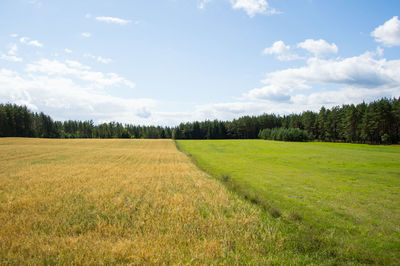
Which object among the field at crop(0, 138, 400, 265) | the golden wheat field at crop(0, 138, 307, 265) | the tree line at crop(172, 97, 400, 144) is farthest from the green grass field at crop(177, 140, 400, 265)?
the tree line at crop(172, 97, 400, 144)

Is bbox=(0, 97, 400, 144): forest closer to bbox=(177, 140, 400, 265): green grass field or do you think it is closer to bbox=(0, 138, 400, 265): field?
bbox=(177, 140, 400, 265): green grass field

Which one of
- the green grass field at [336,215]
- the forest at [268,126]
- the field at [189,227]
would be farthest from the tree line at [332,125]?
the field at [189,227]

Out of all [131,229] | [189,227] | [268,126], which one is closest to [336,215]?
[189,227]

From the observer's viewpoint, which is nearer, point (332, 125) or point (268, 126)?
point (332, 125)

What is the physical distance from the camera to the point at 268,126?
14062cm

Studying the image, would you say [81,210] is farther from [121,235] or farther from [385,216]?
[385,216]

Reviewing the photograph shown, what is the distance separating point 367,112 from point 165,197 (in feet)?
311

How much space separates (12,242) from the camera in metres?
5.88

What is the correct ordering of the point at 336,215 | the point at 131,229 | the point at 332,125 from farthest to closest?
the point at 332,125 < the point at 336,215 < the point at 131,229

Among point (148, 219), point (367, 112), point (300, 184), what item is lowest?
point (300, 184)

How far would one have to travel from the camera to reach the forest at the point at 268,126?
7412 centimetres

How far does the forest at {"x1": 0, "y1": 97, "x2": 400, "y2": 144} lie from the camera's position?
7412 centimetres

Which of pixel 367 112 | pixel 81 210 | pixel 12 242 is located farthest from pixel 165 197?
pixel 367 112

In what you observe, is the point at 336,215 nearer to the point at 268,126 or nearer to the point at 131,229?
the point at 131,229
